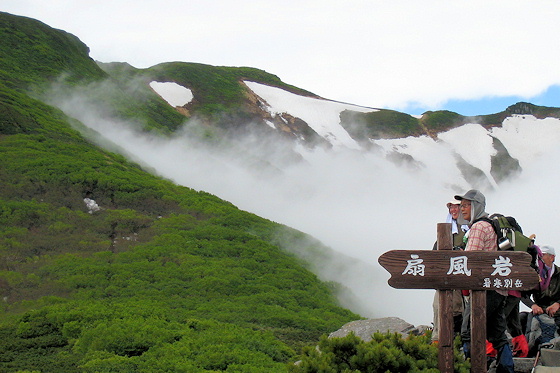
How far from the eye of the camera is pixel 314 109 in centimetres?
6475

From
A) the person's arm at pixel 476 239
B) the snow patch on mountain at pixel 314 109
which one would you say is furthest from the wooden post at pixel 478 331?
the snow patch on mountain at pixel 314 109

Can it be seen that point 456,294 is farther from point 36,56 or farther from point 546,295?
point 36,56

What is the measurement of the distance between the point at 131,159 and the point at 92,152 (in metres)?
5.15

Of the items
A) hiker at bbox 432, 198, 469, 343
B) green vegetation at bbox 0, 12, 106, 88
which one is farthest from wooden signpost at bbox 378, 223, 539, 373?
green vegetation at bbox 0, 12, 106, 88

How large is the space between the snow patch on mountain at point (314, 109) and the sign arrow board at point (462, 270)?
51.3m

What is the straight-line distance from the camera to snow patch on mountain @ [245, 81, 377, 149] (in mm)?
59594

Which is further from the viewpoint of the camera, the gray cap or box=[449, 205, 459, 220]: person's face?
box=[449, 205, 459, 220]: person's face

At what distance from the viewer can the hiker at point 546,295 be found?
891 centimetres

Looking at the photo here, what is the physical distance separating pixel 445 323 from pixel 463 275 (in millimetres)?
627

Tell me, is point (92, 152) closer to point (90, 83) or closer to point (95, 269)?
point (95, 269)

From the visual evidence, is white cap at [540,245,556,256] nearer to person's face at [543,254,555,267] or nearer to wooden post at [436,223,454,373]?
person's face at [543,254,555,267]

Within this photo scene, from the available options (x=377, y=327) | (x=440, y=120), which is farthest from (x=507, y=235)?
(x=440, y=120)

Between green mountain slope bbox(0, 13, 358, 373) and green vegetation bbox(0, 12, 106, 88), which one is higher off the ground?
green vegetation bbox(0, 12, 106, 88)

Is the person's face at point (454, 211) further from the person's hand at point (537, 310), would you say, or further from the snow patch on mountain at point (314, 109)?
the snow patch on mountain at point (314, 109)
